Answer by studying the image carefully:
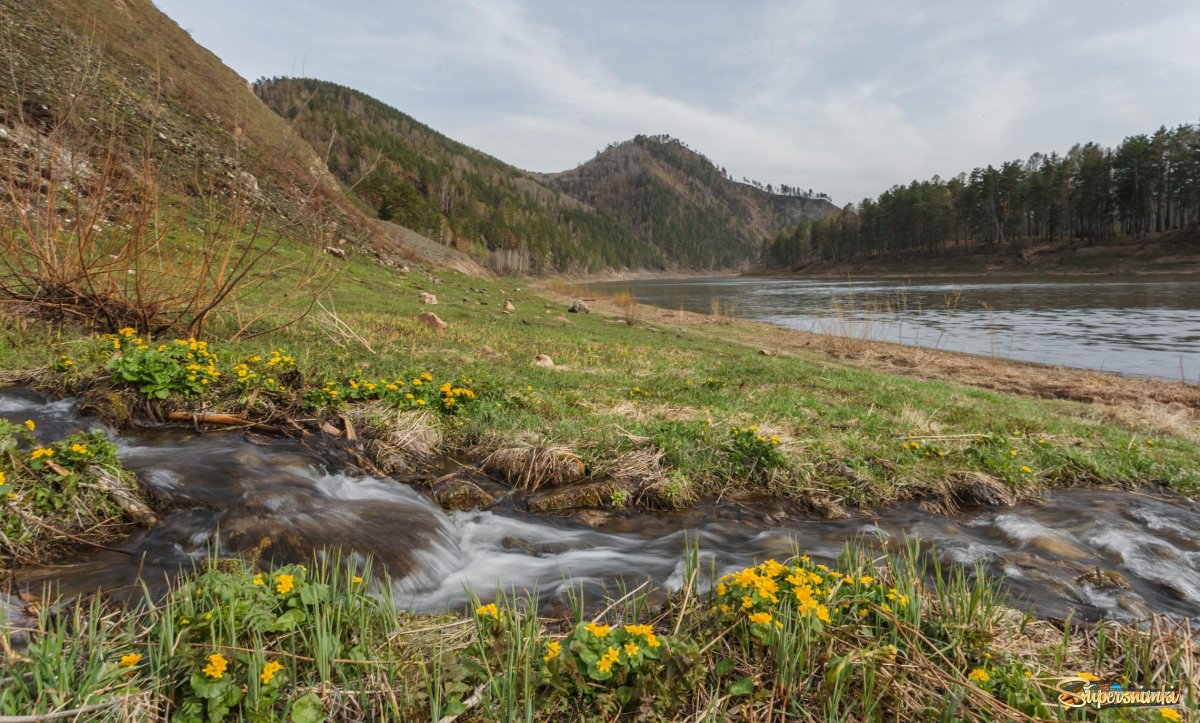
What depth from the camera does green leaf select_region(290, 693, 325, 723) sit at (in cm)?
197

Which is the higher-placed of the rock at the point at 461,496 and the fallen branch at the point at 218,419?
the fallen branch at the point at 218,419

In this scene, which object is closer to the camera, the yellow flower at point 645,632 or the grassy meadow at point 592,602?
the grassy meadow at point 592,602

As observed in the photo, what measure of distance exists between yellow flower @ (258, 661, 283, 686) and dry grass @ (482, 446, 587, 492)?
132 inches

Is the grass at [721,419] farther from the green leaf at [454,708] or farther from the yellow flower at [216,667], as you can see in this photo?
the yellow flower at [216,667]

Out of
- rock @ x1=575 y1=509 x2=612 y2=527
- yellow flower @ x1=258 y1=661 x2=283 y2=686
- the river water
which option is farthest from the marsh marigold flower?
the river water

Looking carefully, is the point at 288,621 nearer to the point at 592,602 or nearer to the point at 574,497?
the point at 592,602

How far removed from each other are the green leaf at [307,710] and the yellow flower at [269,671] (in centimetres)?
14

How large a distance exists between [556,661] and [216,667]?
1304 mm

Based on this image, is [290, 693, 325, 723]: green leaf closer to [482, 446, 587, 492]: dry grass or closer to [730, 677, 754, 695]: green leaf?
[730, 677, 754, 695]: green leaf

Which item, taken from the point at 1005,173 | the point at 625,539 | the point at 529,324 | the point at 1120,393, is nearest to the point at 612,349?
the point at 529,324

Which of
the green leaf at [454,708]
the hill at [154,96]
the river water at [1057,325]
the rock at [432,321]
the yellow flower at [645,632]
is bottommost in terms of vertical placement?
the river water at [1057,325]

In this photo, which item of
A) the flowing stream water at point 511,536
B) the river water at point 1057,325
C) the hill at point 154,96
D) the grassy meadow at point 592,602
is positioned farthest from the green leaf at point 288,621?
the river water at point 1057,325

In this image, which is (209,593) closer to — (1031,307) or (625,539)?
(625,539)

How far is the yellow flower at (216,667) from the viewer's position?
2025 millimetres
